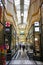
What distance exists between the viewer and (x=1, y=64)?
8164mm

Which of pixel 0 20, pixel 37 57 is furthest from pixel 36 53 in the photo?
pixel 0 20

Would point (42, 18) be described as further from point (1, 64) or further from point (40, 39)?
point (1, 64)

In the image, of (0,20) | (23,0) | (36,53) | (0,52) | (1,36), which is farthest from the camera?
(23,0)

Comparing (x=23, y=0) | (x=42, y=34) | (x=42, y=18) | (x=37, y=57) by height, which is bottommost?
(x=37, y=57)

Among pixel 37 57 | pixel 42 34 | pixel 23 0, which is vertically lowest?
pixel 37 57

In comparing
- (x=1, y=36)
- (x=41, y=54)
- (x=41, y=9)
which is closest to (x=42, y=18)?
(x=41, y=9)

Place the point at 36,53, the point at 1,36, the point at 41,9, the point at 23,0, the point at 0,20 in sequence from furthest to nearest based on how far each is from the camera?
1. the point at 23,0
2. the point at 36,53
3. the point at 41,9
4. the point at 1,36
5. the point at 0,20

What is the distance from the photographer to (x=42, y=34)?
1423 centimetres

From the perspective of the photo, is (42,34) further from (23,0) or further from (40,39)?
(23,0)

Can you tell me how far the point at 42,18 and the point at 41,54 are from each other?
2.81 metres

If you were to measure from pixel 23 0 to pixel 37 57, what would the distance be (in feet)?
24.2

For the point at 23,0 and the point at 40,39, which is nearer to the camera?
the point at 40,39

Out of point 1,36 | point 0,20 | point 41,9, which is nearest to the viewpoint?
point 0,20

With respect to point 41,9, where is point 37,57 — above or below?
below
